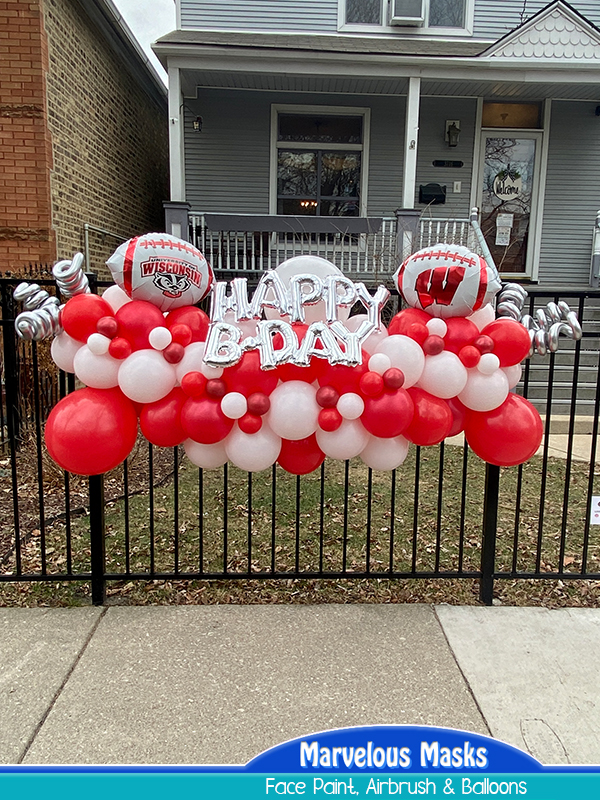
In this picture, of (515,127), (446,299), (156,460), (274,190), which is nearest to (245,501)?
(156,460)

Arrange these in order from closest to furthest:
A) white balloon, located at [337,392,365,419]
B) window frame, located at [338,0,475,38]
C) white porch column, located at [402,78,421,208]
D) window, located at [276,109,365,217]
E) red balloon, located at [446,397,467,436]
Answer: white balloon, located at [337,392,365,419] < red balloon, located at [446,397,467,436] < white porch column, located at [402,78,421,208] < window frame, located at [338,0,475,38] < window, located at [276,109,365,217]

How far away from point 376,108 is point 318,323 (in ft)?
30.3

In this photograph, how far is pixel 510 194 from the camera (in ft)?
34.4

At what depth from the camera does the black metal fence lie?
317 cm

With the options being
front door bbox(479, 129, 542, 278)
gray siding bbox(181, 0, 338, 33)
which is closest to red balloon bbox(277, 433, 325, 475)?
front door bbox(479, 129, 542, 278)

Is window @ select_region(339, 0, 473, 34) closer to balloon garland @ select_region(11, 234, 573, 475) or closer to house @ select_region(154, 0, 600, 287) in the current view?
house @ select_region(154, 0, 600, 287)

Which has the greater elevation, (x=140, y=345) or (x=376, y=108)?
(x=376, y=108)

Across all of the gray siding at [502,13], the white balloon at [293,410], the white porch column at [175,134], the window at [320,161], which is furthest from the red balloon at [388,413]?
the gray siding at [502,13]

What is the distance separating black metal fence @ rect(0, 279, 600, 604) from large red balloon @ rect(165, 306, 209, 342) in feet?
2.92

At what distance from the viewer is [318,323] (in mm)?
2238

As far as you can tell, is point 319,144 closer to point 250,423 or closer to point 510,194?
point 510,194

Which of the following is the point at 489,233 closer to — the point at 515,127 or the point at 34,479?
the point at 515,127


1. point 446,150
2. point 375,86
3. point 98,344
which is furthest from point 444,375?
point 446,150

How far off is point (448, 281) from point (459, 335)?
0.25 m
